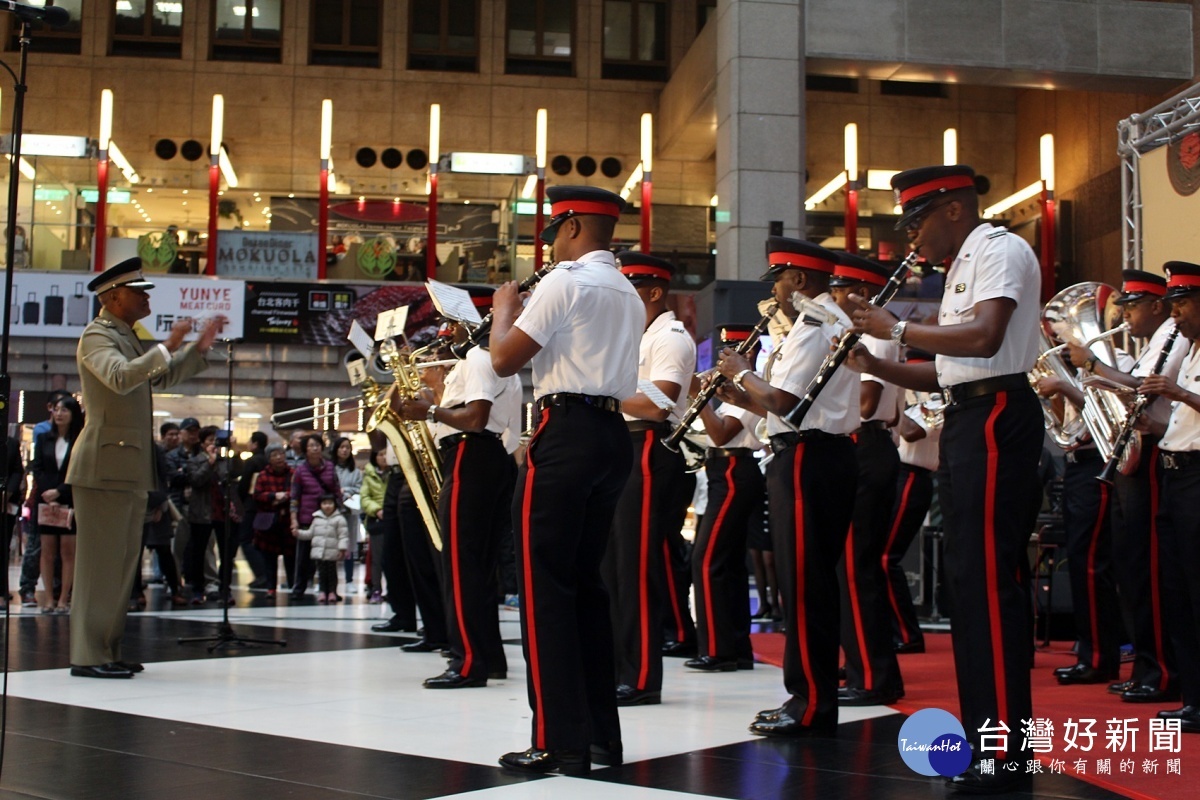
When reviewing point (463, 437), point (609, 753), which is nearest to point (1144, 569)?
point (609, 753)

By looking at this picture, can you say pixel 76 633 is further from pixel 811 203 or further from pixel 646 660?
pixel 811 203

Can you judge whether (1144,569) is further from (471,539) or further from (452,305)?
(452,305)

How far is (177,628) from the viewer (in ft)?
27.9

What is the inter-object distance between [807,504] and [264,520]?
345 inches

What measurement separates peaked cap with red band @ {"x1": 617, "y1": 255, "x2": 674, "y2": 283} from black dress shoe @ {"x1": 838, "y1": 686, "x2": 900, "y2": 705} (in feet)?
6.55

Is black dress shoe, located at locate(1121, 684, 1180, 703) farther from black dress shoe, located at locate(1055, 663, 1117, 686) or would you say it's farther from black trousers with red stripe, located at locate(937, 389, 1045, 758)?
black trousers with red stripe, located at locate(937, 389, 1045, 758)

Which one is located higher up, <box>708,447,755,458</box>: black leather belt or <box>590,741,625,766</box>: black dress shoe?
<box>708,447,755,458</box>: black leather belt

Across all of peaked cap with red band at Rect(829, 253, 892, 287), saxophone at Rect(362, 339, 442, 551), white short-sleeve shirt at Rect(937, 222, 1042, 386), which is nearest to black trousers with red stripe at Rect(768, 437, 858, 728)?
white short-sleeve shirt at Rect(937, 222, 1042, 386)

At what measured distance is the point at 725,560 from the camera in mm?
6570

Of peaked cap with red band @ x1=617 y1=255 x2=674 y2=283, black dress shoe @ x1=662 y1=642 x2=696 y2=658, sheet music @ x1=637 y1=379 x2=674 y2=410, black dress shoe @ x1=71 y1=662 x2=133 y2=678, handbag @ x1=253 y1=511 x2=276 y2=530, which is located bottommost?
black dress shoe @ x1=662 y1=642 x2=696 y2=658

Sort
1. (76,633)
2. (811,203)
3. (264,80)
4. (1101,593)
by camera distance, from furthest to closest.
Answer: (264,80) → (811,203) → (1101,593) → (76,633)

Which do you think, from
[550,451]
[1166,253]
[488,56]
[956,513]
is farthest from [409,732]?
[488,56]

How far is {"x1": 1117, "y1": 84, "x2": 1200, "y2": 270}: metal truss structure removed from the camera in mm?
9766

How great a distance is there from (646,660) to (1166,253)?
22.4 feet
